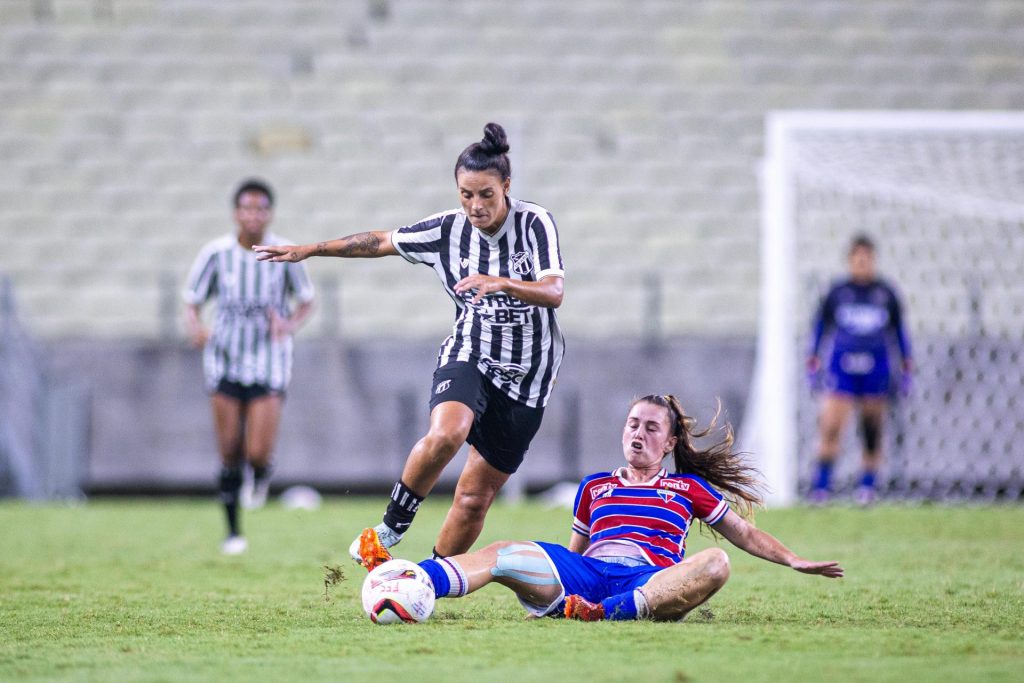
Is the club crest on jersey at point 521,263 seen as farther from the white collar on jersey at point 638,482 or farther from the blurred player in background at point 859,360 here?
the blurred player in background at point 859,360

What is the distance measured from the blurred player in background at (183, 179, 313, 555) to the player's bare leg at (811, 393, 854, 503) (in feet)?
15.2

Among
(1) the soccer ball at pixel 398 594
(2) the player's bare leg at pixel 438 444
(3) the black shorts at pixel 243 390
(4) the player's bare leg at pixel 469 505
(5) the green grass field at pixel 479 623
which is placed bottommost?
(5) the green grass field at pixel 479 623

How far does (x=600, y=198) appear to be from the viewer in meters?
14.5

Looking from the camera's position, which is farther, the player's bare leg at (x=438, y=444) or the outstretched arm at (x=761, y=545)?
the player's bare leg at (x=438, y=444)

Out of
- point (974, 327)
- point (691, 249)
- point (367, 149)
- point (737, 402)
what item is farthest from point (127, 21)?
point (974, 327)

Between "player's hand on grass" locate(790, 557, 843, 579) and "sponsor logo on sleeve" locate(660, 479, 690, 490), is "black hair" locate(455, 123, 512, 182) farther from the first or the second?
"player's hand on grass" locate(790, 557, 843, 579)

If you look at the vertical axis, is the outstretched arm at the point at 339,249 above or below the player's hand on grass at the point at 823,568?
above

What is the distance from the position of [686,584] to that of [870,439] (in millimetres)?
7187

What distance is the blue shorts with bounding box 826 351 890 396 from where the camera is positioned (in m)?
11.8

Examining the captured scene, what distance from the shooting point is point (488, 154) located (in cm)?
559

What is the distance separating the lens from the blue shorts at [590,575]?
5.27 m

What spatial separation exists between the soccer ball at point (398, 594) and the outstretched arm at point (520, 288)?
0.99 m

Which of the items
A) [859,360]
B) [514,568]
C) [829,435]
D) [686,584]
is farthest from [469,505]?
[859,360]

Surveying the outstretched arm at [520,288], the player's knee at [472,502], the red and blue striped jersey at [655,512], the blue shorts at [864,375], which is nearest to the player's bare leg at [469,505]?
the player's knee at [472,502]
